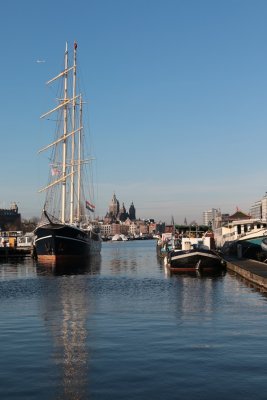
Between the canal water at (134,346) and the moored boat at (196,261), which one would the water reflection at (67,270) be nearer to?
the moored boat at (196,261)

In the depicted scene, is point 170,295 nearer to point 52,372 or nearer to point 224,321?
point 224,321

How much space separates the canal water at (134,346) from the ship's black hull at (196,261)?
62.7 ft

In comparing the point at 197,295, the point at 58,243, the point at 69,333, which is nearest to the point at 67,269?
the point at 58,243

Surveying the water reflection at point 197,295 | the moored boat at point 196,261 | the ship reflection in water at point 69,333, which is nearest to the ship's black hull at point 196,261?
the moored boat at point 196,261

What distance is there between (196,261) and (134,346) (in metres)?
37.0

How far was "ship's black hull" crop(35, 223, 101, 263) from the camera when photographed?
83500mm

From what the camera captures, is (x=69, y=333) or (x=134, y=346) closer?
(x=134, y=346)

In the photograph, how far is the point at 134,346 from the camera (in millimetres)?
19688

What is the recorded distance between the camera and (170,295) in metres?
35.6

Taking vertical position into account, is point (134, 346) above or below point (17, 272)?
below

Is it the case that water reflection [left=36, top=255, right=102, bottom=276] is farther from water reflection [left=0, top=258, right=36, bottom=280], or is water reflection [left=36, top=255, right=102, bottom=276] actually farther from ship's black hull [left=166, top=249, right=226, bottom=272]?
ship's black hull [left=166, top=249, right=226, bottom=272]

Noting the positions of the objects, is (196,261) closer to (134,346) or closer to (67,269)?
(67,269)

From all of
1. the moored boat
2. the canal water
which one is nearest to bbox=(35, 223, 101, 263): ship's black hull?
the moored boat

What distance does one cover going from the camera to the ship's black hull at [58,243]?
8350 cm
